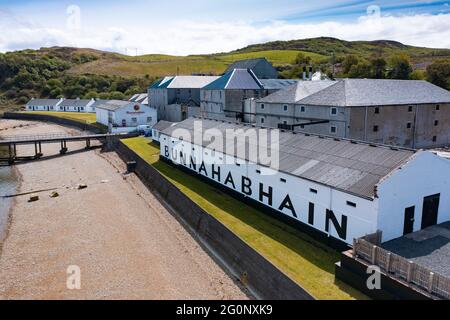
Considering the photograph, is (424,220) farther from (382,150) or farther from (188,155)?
(188,155)

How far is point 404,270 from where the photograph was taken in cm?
1287

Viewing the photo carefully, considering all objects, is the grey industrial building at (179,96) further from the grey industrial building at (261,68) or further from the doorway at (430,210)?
the doorway at (430,210)

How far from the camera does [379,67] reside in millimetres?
77125

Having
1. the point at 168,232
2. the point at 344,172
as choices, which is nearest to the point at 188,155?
the point at 168,232

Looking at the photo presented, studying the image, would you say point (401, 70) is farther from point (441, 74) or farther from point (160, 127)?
point (160, 127)

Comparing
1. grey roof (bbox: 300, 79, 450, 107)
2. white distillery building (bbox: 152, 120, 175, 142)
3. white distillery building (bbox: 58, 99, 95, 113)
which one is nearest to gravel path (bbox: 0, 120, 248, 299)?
white distillery building (bbox: 152, 120, 175, 142)

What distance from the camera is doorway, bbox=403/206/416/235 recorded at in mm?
17381

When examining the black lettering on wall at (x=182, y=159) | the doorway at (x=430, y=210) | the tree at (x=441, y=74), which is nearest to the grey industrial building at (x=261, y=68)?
the black lettering on wall at (x=182, y=159)

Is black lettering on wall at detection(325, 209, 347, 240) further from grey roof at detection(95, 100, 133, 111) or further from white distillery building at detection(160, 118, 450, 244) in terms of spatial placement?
grey roof at detection(95, 100, 133, 111)

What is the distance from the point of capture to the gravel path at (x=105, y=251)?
58.7ft

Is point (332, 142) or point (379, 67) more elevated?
point (379, 67)

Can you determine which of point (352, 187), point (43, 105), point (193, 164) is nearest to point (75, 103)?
point (43, 105)

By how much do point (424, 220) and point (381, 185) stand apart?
15.1 ft

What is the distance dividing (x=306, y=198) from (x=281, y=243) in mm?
2838
